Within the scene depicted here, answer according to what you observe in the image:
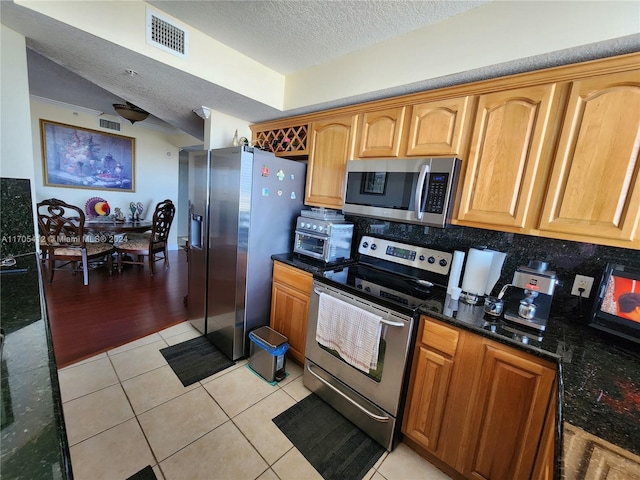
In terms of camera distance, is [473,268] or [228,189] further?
[228,189]

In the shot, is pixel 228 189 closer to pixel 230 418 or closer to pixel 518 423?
pixel 230 418

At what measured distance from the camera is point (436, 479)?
4.69ft

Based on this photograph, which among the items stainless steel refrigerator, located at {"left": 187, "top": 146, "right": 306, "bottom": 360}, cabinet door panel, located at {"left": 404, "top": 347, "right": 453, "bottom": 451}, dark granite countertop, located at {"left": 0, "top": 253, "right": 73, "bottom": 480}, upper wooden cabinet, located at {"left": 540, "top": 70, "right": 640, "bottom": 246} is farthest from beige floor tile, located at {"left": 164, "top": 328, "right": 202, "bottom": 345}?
upper wooden cabinet, located at {"left": 540, "top": 70, "right": 640, "bottom": 246}

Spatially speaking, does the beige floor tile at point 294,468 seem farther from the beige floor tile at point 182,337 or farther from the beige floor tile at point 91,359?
the beige floor tile at point 91,359

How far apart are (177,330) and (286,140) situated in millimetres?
2167

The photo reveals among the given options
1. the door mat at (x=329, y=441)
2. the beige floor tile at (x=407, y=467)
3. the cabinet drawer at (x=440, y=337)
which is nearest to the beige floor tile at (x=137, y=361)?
the door mat at (x=329, y=441)

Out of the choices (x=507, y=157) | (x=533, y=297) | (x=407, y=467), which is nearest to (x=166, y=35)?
(x=507, y=157)

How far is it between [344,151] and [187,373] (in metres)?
2.12

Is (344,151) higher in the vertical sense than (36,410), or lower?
higher

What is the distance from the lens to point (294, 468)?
4.65ft

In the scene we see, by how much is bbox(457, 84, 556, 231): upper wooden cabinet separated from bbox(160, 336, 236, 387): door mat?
2165mm

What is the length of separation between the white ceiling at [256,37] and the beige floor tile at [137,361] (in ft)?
7.12

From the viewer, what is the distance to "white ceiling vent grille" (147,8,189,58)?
1.58 meters

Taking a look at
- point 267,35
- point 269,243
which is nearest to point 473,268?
point 269,243
